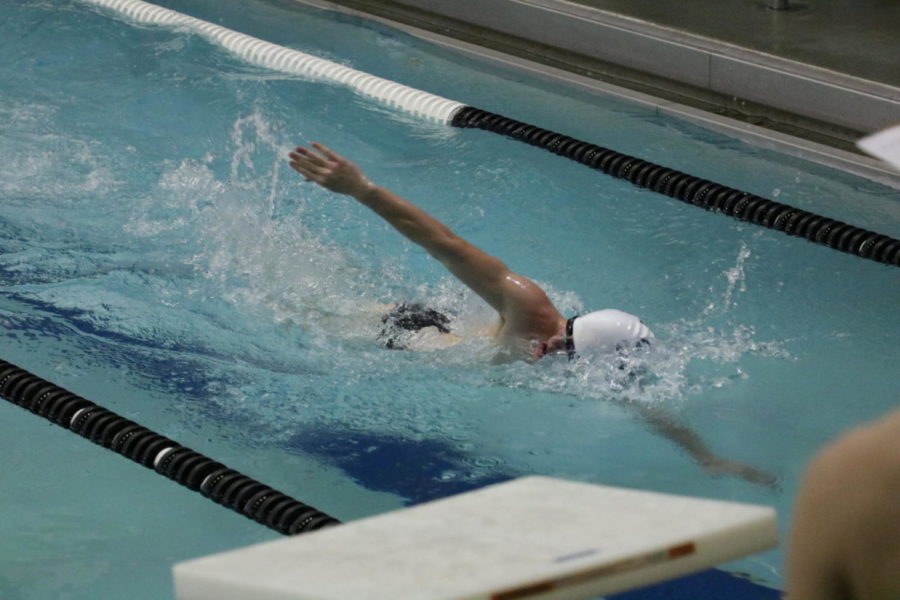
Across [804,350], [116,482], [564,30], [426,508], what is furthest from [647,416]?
[564,30]

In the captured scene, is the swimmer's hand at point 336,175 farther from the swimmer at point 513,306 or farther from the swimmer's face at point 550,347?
the swimmer's face at point 550,347

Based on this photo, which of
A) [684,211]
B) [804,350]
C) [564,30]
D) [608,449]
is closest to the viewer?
[608,449]

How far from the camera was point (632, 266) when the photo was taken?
15.7 feet

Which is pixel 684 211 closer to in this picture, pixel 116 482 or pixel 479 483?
pixel 479 483

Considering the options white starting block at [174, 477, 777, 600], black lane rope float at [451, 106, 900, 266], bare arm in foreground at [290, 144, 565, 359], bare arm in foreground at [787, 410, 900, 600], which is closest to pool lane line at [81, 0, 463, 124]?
black lane rope float at [451, 106, 900, 266]

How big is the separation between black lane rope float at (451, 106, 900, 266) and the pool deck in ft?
1.95

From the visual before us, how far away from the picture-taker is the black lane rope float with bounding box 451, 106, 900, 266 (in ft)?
15.1

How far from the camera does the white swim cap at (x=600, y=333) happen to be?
11.8ft

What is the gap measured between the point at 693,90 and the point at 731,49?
0.25 metres

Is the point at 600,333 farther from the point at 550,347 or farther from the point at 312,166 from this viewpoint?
the point at 312,166

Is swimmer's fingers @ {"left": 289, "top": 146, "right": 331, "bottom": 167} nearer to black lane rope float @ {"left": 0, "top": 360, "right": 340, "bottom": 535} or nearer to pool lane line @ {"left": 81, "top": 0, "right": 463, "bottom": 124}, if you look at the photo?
black lane rope float @ {"left": 0, "top": 360, "right": 340, "bottom": 535}

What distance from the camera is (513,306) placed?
366cm

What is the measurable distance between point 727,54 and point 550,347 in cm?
282

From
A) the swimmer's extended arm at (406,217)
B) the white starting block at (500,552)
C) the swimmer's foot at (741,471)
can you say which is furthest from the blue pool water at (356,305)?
the white starting block at (500,552)
